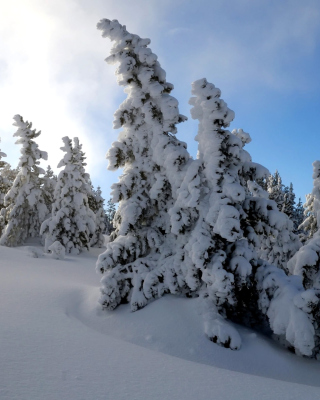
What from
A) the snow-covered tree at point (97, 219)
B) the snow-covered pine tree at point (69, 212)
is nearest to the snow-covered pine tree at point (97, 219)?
the snow-covered tree at point (97, 219)

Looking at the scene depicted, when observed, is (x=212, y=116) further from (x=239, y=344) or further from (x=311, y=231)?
(x=311, y=231)

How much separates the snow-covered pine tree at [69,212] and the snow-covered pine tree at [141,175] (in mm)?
15265

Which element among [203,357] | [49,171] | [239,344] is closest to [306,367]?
[239,344]

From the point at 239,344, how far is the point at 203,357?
0.96 m

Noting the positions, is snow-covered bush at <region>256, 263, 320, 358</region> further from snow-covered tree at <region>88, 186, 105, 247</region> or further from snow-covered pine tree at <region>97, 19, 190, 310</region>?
snow-covered tree at <region>88, 186, 105, 247</region>

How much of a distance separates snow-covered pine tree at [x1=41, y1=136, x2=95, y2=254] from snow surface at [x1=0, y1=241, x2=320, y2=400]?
1513 cm

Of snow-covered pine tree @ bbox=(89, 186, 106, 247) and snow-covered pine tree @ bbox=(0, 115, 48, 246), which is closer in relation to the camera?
snow-covered pine tree @ bbox=(0, 115, 48, 246)

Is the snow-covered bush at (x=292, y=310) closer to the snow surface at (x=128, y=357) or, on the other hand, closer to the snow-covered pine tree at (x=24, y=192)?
the snow surface at (x=128, y=357)

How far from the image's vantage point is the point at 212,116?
8125mm

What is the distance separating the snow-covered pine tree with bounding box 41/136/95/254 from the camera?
2425 cm

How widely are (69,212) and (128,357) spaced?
2130 centimetres

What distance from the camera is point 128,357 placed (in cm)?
473

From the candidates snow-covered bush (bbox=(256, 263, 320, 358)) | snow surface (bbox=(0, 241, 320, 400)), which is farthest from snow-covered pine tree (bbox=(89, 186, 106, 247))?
snow-covered bush (bbox=(256, 263, 320, 358))

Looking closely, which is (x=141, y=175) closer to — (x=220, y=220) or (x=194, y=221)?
(x=194, y=221)
